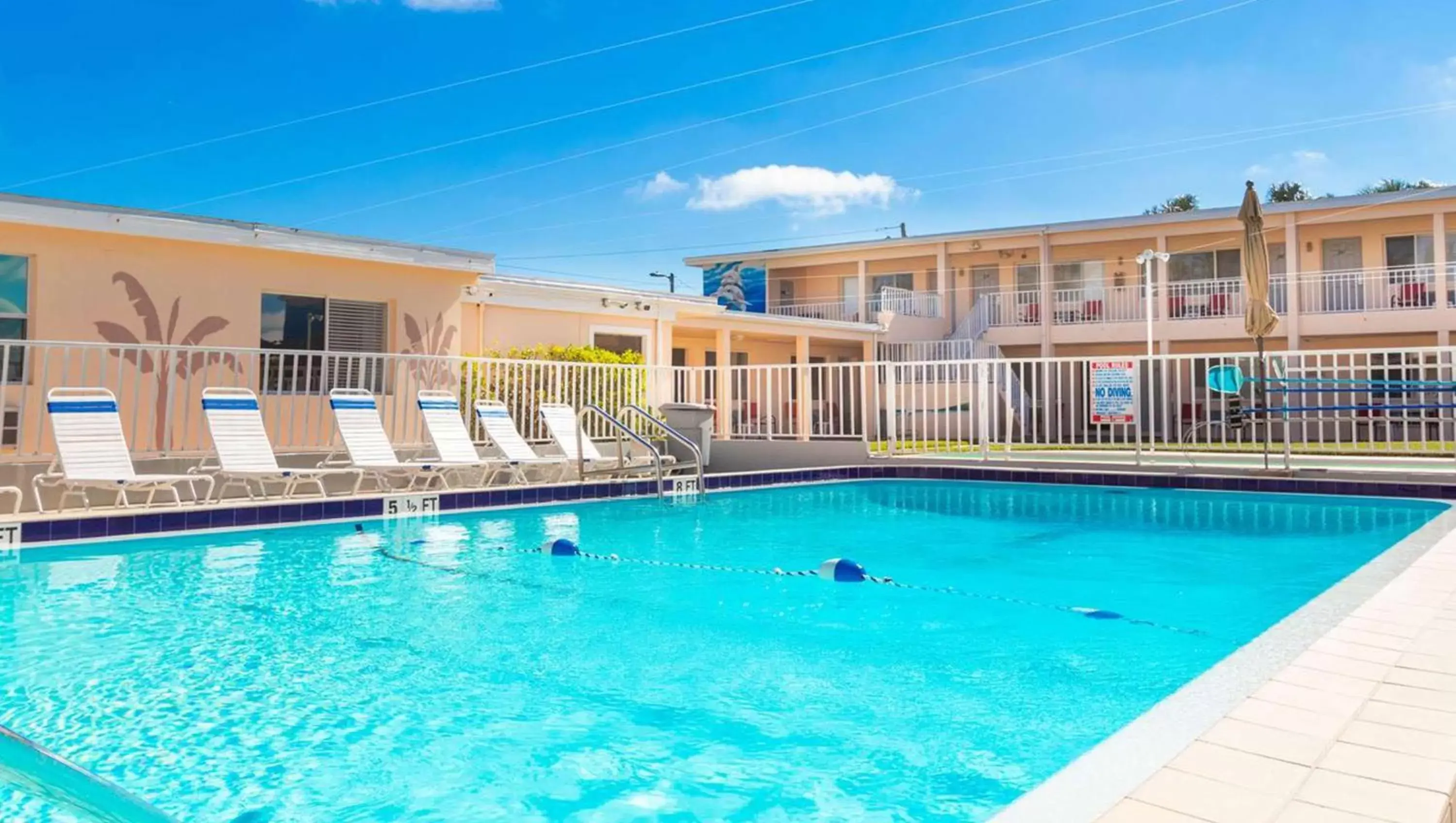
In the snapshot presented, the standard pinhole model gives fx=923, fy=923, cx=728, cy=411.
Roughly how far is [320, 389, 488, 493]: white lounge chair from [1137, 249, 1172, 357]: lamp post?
1182cm

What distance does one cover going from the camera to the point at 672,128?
85.9ft

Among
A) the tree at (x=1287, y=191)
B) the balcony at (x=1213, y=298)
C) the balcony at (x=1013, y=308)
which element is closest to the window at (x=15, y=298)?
the balcony at (x=1013, y=308)

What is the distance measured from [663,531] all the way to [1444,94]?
26.4m

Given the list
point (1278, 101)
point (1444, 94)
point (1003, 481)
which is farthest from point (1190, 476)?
point (1444, 94)

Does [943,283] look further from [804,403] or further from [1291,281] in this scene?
[804,403]

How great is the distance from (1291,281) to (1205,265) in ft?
8.61

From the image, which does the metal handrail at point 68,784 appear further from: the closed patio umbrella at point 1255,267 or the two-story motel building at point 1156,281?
the two-story motel building at point 1156,281

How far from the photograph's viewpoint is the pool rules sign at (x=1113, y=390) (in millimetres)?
11117

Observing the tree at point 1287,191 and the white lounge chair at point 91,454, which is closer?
the white lounge chair at point 91,454

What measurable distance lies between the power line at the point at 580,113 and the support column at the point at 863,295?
6.28 meters

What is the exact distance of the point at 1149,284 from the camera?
1833cm

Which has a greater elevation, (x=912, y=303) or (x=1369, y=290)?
(x=912, y=303)

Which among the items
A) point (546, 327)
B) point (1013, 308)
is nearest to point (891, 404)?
point (546, 327)

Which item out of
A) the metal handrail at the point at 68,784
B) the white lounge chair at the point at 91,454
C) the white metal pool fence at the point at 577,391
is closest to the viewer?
the metal handrail at the point at 68,784
